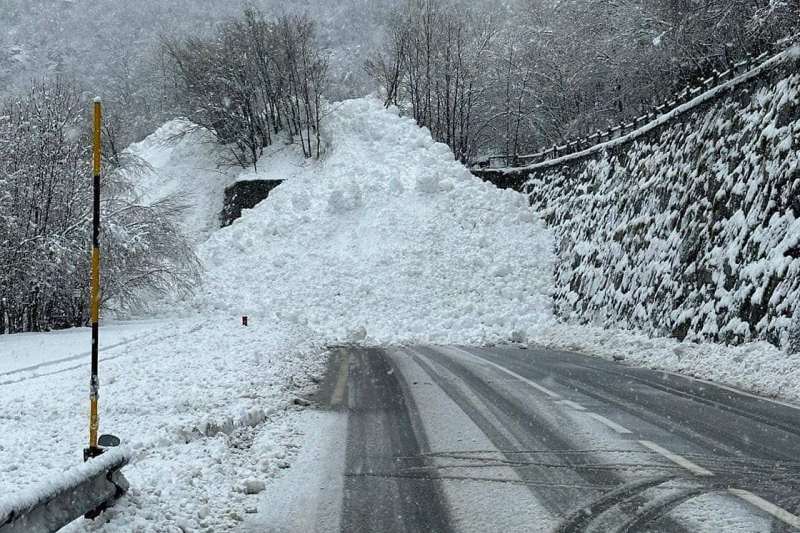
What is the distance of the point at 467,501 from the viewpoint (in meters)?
4.88

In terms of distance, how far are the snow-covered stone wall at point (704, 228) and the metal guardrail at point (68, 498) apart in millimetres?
11079

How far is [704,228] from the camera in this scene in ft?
51.0

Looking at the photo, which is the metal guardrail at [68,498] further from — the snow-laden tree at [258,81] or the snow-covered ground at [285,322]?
the snow-laden tree at [258,81]

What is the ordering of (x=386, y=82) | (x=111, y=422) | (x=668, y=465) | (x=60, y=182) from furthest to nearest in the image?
(x=386, y=82), (x=60, y=182), (x=111, y=422), (x=668, y=465)

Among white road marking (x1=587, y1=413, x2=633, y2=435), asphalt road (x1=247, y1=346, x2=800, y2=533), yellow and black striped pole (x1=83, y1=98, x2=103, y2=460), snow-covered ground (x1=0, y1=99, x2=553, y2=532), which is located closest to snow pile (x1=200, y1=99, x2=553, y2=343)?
snow-covered ground (x1=0, y1=99, x2=553, y2=532)

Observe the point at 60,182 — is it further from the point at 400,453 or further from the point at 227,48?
the point at 227,48

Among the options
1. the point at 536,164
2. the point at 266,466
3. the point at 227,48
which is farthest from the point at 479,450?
the point at 227,48

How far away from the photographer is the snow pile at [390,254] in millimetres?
21828

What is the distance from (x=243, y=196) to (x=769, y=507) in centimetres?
3405

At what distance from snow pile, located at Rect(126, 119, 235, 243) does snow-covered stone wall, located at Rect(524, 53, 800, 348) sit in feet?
75.5

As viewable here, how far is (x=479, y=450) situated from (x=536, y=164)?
26547 millimetres

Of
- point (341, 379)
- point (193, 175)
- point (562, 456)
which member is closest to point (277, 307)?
point (341, 379)

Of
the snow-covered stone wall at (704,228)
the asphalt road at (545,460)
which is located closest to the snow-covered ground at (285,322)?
the asphalt road at (545,460)

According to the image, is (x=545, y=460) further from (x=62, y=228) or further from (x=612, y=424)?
(x=62, y=228)
